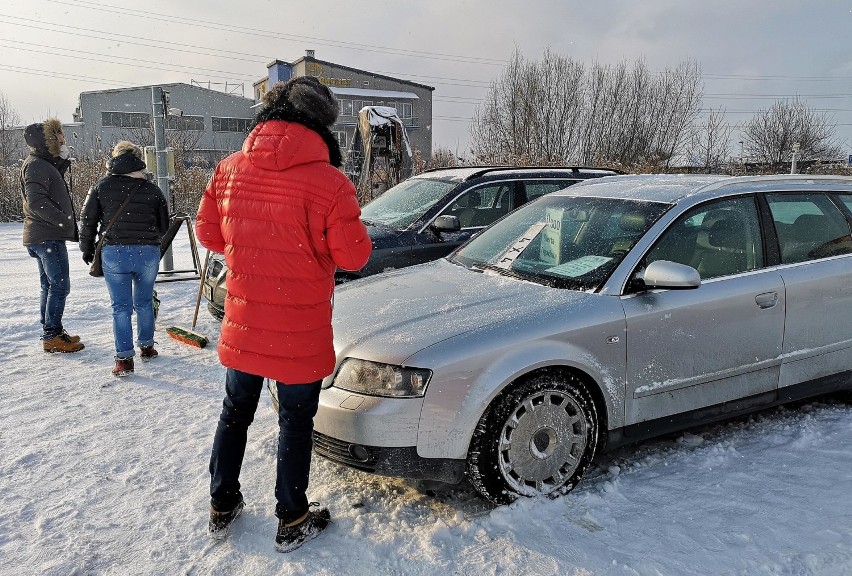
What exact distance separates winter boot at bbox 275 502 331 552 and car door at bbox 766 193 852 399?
2833mm

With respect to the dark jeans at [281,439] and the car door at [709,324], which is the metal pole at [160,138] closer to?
the dark jeans at [281,439]

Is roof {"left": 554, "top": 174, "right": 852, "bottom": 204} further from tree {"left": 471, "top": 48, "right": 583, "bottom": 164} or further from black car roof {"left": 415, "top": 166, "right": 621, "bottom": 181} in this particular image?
tree {"left": 471, "top": 48, "right": 583, "bottom": 164}

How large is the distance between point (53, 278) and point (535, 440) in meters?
4.63

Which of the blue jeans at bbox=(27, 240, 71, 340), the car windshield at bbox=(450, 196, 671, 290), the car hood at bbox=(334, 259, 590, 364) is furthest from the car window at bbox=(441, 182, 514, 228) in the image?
the blue jeans at bbox=(27, 240, 71, 340)

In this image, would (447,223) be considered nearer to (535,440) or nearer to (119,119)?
(535,440)

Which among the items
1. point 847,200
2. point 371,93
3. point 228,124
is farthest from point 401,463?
point 228,124

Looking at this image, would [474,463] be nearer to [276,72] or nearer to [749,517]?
[749,517]

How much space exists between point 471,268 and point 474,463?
4.78ft

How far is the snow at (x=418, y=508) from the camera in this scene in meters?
2.60

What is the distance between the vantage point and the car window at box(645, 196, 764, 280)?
3518 millimetres

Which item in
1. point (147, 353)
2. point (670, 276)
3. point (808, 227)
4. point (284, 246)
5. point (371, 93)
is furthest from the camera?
point (371, 93)

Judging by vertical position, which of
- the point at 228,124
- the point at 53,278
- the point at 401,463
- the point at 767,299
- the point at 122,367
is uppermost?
the point at 228,124

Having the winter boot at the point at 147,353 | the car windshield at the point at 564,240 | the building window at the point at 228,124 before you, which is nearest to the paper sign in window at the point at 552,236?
the car windshield at the point at 564,240

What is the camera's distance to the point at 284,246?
252cm
